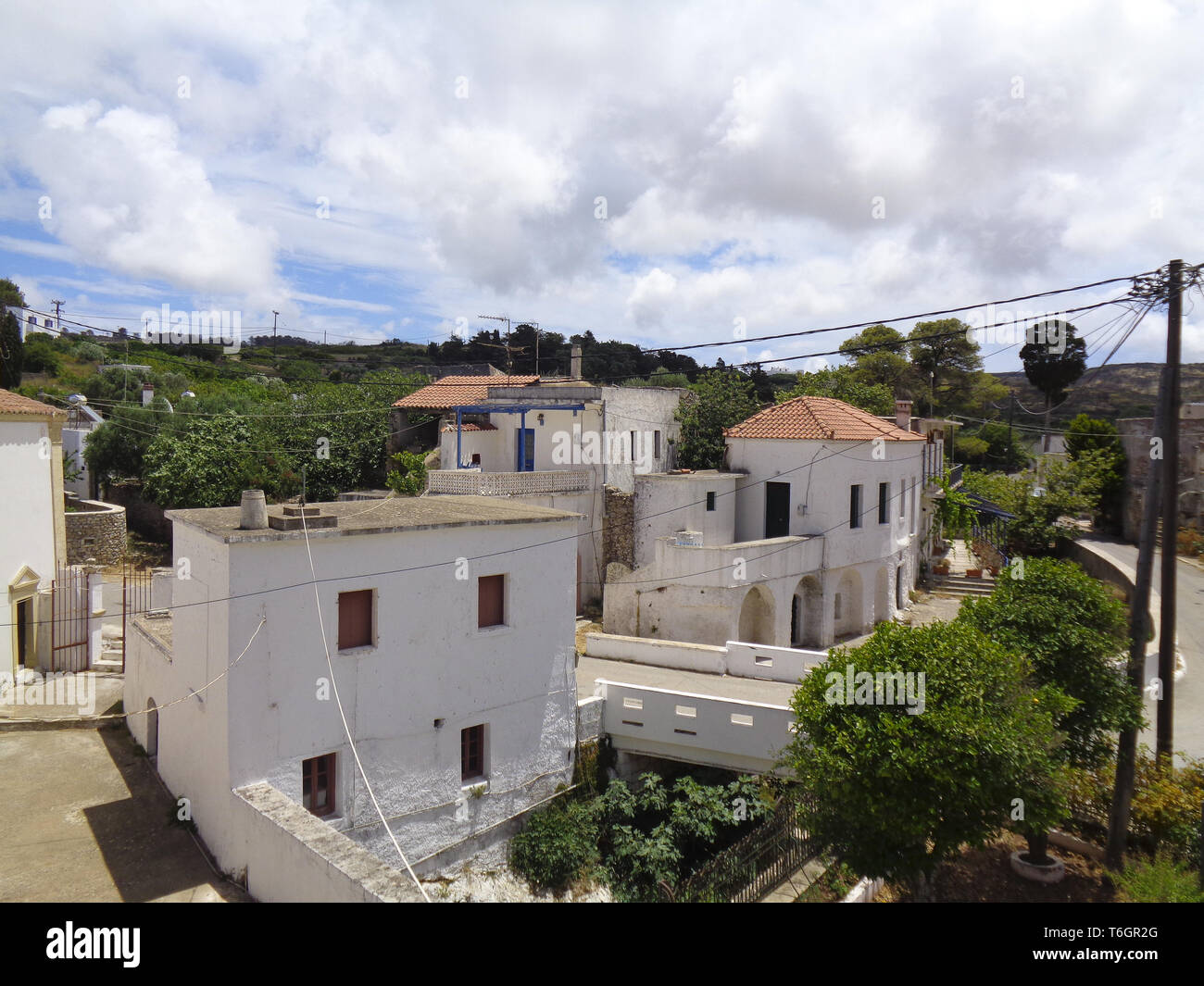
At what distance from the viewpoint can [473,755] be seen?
1483 centimetres

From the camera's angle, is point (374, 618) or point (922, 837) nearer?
point (922, 837)

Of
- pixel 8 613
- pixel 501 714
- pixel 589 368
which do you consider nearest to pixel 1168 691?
pixel 501 714

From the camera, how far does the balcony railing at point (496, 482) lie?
2345cm

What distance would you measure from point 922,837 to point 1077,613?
5.34 metres

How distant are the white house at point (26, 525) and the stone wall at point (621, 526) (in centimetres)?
1550

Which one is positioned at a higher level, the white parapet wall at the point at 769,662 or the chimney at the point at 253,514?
the chimney at the point at 253,514

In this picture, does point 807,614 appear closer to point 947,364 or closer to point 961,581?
point 961,581

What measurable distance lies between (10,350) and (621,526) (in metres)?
38.1

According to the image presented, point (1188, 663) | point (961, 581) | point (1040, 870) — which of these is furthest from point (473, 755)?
point (961, 581)

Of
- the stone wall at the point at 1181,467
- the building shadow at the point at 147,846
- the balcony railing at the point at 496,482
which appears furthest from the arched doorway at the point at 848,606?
the building shadow at the point at 147,846

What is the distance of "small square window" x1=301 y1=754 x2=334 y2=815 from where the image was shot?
1238 cm

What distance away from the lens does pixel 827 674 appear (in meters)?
12.5

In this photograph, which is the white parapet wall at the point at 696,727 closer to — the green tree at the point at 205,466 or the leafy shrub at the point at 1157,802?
the leafy shrub at the point at 1157,802
